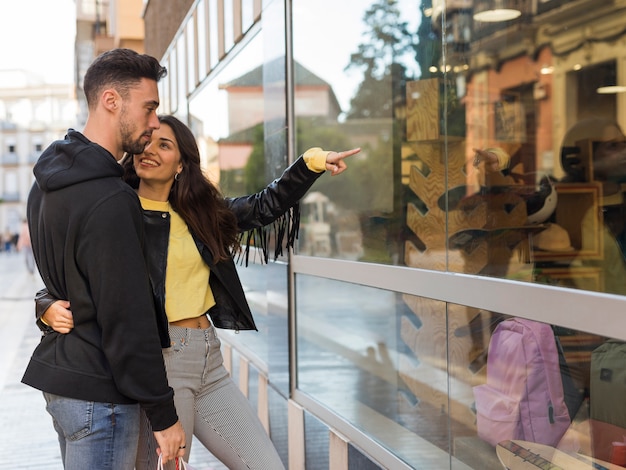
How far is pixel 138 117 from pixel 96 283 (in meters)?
0.54

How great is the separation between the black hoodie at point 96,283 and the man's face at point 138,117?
12 centimetres

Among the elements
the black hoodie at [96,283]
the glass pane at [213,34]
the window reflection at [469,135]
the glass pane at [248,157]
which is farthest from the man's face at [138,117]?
the glass pane at [213,34]

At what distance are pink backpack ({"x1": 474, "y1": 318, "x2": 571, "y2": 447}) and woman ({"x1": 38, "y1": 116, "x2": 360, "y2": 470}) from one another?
950 mm

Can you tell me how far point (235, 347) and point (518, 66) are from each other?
3.88 m

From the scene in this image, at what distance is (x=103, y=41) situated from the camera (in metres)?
28.3

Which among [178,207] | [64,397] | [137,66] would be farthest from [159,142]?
[64,397]

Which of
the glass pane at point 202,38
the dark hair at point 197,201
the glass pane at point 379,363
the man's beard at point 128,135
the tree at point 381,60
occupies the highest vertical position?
the glass pane at point 202,38

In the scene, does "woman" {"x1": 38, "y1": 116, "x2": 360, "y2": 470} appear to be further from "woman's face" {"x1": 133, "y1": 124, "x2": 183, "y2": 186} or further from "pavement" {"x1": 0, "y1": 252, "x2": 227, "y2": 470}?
"pavement" {"x1": 0, "y1": 252, "x2": 227, "y2": 470}

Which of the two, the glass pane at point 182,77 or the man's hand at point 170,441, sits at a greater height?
the glass pane at point 182,77

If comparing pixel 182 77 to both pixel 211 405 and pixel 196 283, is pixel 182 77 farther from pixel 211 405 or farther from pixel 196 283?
pixel 211 405

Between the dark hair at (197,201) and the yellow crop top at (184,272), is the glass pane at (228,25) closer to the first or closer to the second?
the dark hair at (197,201)

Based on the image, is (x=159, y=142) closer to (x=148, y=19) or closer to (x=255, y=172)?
(x=255, y=172)

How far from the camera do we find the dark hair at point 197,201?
3217 mm

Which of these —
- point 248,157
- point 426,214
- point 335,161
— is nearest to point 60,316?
point 335,161
